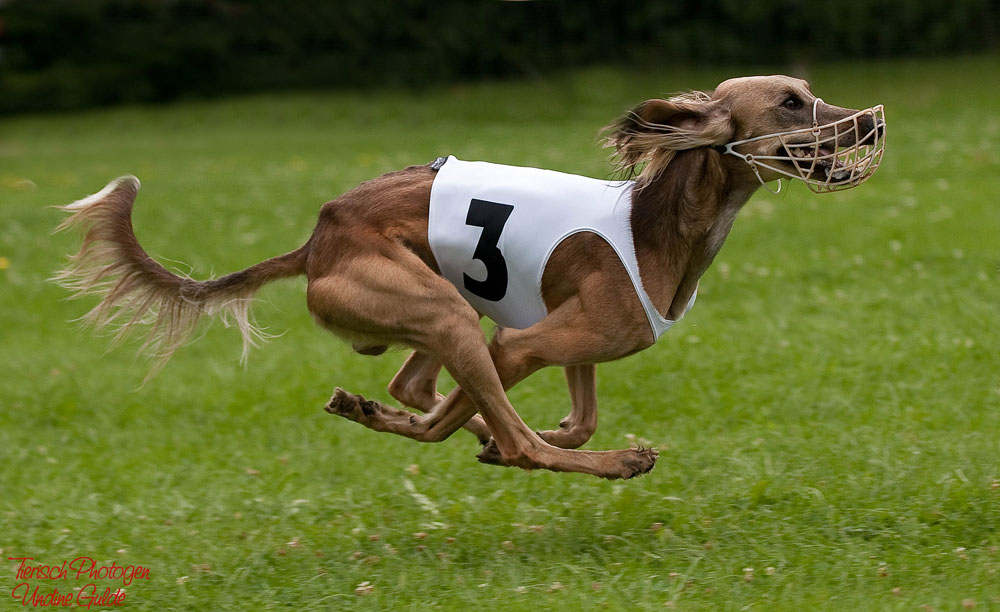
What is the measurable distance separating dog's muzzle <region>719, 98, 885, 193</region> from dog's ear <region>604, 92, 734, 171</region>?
10 cm

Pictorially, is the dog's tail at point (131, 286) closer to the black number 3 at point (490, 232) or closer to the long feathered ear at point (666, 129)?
the black number 3 at point (490, 232)

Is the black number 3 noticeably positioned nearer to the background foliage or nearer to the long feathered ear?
the long feathered ear

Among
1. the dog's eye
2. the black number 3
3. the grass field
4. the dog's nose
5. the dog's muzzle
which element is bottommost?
the grass field

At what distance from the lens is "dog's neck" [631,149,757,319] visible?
15.8 ft

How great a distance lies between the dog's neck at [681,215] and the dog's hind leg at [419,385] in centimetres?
117

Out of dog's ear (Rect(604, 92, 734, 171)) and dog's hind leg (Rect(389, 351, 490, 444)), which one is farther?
dog's hind leg (Rect(389, 351, 490, 444))

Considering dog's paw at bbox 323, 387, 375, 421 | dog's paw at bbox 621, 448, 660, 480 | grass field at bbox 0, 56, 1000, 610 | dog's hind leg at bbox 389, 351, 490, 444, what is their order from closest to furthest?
grass field at bbox 0, 56, 1000, 610
dog's paw at bbox 621, 448, 660, 480
dog's paw at bbox 323, 387, 375, 421
dog's hind leg at bbox 389, 351, 490, 444

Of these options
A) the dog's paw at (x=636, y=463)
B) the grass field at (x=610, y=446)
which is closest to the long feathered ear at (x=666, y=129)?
the grass field at (x=610, y=446)

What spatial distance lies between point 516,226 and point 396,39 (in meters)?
22.6

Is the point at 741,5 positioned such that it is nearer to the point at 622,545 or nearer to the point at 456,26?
the point at 456,26

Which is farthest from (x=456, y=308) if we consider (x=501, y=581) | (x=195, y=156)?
(x=195, y=156)

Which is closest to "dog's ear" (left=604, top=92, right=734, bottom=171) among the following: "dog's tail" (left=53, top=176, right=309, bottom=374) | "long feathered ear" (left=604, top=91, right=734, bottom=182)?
"long feathered ear" (left=604, top=91, right=734, bottom=182)

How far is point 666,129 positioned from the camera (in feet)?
15.7

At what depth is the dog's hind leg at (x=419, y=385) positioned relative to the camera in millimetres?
5418
